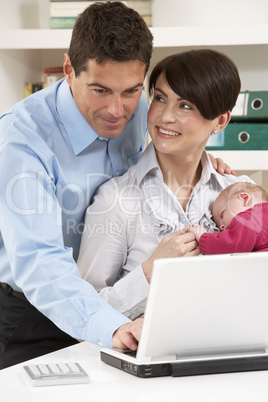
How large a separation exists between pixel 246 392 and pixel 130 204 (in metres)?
0.81

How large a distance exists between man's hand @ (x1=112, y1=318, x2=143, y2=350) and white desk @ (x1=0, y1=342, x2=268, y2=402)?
2.8 inches

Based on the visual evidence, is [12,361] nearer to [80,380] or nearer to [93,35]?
[80,380]

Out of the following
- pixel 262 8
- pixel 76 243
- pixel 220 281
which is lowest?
pixel 76 243

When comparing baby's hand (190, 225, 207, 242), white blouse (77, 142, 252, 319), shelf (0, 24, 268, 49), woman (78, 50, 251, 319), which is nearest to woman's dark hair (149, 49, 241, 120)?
woman (78, 50, 251, 319)

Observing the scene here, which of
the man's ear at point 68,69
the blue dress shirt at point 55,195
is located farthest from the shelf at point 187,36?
the man's ear at point 68,69

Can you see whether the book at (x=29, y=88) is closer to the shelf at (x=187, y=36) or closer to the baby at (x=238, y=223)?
the shelf at (x=187, y=36)

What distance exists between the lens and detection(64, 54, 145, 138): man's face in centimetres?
160

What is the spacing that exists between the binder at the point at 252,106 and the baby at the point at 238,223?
3.97 ft

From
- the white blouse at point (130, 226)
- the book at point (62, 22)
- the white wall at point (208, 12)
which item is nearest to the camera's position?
the white blouse at point (130, 226)

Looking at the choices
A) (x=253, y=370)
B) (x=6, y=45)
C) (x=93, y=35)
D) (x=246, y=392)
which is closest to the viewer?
(x=246, y=392)

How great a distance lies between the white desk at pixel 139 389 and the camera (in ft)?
3.53

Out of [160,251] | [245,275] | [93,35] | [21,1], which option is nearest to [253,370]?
[245,275]

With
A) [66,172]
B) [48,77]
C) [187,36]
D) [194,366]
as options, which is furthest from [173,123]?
[48,77]

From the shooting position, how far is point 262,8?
10.2 feet
